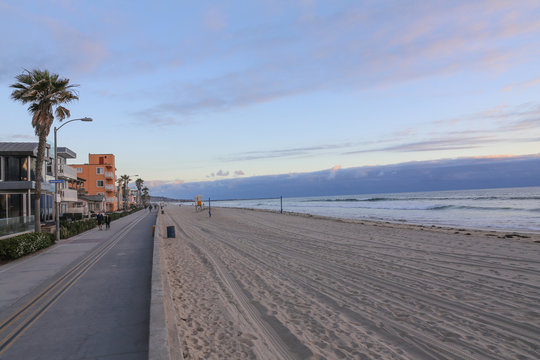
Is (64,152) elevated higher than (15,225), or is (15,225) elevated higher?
(64,152)

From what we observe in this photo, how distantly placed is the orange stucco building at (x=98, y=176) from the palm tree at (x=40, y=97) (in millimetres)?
56371

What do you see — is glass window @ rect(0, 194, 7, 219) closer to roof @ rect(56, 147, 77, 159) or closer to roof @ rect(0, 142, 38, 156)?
roof @ rect(0, 142, 38, 156)

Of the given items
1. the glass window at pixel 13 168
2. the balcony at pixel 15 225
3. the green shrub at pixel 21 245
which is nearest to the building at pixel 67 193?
the glass window at pixel 13 168

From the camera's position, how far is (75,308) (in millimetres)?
7711

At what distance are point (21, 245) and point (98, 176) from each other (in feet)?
213

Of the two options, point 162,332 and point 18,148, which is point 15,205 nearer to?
point 18,148

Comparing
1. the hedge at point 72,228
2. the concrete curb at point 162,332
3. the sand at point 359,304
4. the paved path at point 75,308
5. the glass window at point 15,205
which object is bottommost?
the sand at point 359,304

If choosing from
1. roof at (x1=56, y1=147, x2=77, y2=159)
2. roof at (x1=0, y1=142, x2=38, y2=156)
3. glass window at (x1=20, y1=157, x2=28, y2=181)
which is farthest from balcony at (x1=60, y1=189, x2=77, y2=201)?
roof at (x1=56, y1=147, x2=77, y2=159)

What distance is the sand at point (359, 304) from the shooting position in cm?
554

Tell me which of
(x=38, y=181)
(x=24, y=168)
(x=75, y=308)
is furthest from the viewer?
(x=24, y=168)

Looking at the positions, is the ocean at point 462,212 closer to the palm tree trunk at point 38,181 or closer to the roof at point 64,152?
the palm tree trunk at point 38,181

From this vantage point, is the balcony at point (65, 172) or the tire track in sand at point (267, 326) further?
the balcony at point (65, 172)

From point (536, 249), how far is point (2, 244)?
2275 centimetres

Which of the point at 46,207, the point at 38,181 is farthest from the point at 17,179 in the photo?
the point at 38,181
